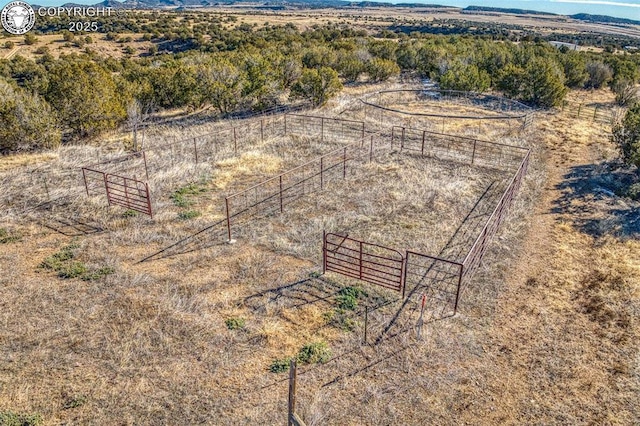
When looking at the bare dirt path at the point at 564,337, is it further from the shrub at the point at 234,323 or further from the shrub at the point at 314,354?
the shrub at the point at 234,323

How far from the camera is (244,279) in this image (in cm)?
1133

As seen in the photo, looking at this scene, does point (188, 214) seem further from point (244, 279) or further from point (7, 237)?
point (7, 237)

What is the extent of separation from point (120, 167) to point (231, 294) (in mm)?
10979

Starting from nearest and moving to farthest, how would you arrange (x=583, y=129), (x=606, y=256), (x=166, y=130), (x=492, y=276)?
(x=492, y=276) < (x=606, y=256) < (x=166, y=130) < (x=583, y=129)

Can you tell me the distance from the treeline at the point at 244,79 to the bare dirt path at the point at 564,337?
20259 millimetres

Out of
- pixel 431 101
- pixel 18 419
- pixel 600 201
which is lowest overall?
pixel 18 419

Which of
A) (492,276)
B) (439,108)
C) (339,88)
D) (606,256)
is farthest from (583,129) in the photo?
(492,276)

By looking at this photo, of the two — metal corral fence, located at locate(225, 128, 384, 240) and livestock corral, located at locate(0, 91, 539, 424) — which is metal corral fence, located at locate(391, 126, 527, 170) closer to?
livestock corral, located at locate(0, 91, 539, 424)

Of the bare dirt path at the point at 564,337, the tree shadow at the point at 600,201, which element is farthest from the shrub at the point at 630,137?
the bare dirt path at the point at 564,337

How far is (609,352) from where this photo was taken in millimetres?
9000

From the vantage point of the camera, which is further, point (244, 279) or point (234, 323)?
point (244, 279)

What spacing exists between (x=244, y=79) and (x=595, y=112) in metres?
23.4

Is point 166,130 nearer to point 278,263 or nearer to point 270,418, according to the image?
point 278,263

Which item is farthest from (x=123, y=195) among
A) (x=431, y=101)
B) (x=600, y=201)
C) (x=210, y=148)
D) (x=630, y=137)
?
(x=431, y=101)
